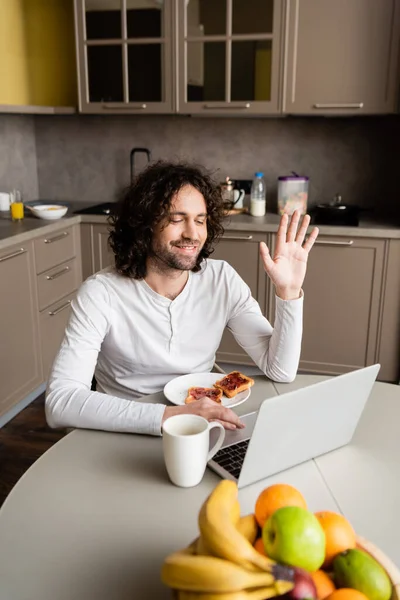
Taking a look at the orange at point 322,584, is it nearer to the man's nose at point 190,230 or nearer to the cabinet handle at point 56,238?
the man's nose at point 190,230

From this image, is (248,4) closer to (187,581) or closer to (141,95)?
(141,95)

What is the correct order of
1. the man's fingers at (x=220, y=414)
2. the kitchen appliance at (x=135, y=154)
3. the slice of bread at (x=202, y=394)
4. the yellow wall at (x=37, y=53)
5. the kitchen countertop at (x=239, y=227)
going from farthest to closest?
the kitchen appliance at (x=135, y=154) → the yellow wall at (x=37, y=53) → the kitchen countertop at (x=239, y=227) → the slice of bread at (x=202, y=394) → the man's fingers at (x=220, y=414)

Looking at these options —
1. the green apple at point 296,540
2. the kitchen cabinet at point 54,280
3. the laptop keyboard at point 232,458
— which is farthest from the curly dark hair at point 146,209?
the kitchen cabinet at point 54,280

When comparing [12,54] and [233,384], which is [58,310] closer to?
[12,54]

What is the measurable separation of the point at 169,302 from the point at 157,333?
0.30ft

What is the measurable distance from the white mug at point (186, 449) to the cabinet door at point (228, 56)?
8.39ft

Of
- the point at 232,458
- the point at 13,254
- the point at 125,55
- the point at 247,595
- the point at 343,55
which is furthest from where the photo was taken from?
the point at 125,55

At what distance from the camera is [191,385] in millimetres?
1402

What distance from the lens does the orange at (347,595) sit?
2.07ft

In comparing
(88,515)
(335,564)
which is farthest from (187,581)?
(88,515)

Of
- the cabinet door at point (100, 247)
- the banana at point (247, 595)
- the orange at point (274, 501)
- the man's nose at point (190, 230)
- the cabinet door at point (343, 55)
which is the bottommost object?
the cabinet door at point (100, 247)

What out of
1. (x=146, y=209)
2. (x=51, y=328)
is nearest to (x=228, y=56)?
(x=51, y=328)

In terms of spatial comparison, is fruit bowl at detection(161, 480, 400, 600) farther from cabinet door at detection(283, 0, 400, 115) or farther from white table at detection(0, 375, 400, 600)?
cabinet door at detection(283, 0, 400, 115)

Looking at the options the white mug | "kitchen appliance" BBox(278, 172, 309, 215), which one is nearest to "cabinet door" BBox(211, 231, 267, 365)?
"kitchen appliance" BBox(278, 172, 309, 215)
